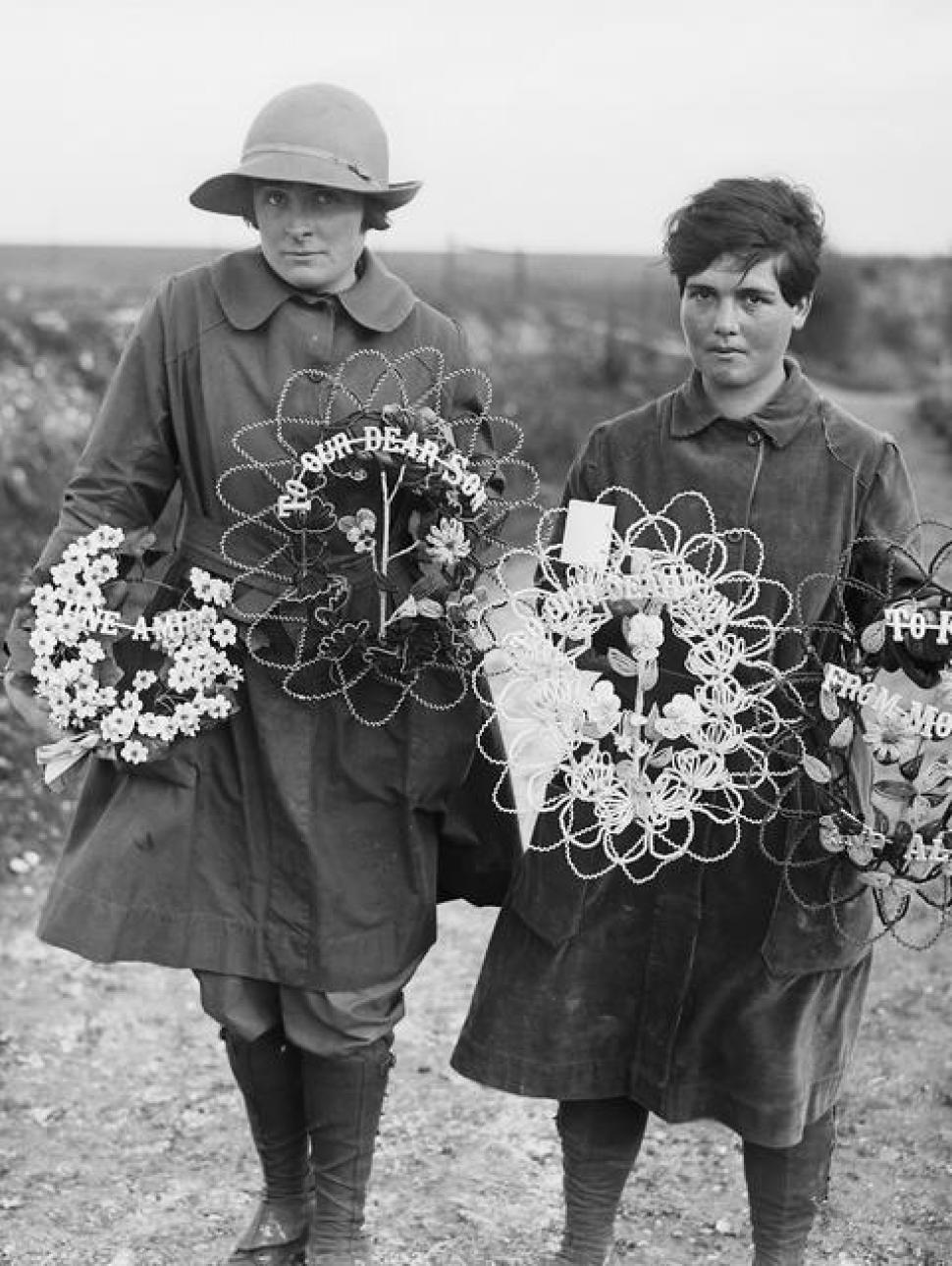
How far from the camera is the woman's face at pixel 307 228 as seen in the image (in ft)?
10.5

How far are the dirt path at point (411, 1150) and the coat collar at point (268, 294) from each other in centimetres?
203

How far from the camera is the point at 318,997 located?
334cm

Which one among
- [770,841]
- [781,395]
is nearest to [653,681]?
[770,841]

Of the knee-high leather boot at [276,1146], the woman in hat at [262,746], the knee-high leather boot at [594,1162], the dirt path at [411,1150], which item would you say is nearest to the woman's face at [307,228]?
the woman in hat at [262,746]

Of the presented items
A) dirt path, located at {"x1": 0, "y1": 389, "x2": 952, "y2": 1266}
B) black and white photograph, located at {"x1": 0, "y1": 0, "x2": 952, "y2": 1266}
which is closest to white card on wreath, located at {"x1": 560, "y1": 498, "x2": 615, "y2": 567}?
black and white photograph, located at {"x1": 0, "y1": 0, "x2": 952, "y2": 1266}

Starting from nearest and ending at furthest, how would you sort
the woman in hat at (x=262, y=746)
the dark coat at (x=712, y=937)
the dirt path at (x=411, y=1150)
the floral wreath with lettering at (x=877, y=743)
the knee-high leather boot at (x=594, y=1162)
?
1. the floral wreath with lettering at (x=877, y=743)
2. the dark coat at (x=712, y=937)
3. the woman in hat at (x=262, y=746)
4. the knee-high leather boot at (x=594, y=1162)
5. the dirt path at (x=411, y=1150)

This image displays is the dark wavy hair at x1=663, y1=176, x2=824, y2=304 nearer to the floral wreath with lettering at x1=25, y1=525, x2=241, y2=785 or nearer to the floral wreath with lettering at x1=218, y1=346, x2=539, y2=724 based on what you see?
the floral wreath with lettering at x1=218, y1=346, x2=539, y2=724

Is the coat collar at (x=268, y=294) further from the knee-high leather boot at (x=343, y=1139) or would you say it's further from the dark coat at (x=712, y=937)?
the knee-high leather boot at (x=343, y=1139)

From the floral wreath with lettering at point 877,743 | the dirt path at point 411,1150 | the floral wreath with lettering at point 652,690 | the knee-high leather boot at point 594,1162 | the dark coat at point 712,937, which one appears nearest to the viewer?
the floral wreath with lettering at point 877,743

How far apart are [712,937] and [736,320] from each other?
1.14 m

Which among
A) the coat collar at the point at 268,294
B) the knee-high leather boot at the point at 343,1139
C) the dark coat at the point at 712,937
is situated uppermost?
the coat collar at the point at 268,294

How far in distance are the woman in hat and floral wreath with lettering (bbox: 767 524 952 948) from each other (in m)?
0.72

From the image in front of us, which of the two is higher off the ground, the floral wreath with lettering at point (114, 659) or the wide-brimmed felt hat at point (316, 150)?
the wide-brimmed felt hat at point (316, 150)

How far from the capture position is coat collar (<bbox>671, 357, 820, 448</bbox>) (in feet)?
10.3
